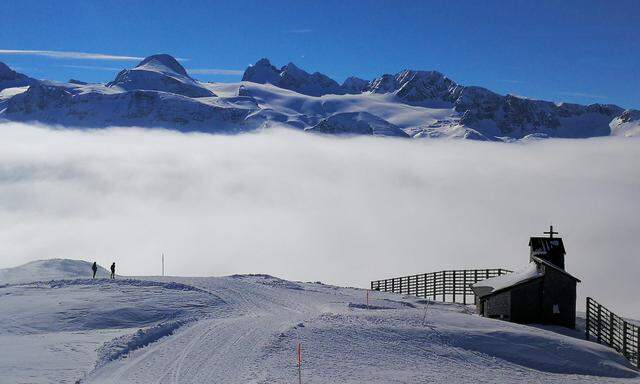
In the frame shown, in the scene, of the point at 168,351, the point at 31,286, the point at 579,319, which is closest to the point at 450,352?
the point at 168,351

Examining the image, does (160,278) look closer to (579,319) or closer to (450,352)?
(450,352)

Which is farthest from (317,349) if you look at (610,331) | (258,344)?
(610,331)

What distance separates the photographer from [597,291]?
19925 cm

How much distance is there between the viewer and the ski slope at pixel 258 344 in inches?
835

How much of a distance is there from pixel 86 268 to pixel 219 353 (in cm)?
4156

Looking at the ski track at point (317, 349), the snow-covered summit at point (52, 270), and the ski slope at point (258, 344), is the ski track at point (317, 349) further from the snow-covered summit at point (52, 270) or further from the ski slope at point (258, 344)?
the snow-covered summit at point (52, 270)

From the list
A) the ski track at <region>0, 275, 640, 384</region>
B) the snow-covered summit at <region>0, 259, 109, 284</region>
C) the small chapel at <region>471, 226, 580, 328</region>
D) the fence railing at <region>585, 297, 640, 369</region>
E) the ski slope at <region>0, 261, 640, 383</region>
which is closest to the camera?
the ski track at <region>0, 275, 640, 384</region>

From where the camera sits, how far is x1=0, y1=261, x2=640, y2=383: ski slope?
21219 millimetres

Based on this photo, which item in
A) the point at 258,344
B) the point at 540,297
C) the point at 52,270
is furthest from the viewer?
the point at 52,270

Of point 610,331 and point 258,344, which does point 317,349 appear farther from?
point 610,331

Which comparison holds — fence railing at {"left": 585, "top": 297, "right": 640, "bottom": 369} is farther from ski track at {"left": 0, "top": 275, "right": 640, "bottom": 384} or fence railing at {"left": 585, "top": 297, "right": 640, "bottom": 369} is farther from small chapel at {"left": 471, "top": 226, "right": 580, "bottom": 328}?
ski track at {"left": 0, "top": 275, "right": 640, "bottom": 384}

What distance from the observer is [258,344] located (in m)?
23.9

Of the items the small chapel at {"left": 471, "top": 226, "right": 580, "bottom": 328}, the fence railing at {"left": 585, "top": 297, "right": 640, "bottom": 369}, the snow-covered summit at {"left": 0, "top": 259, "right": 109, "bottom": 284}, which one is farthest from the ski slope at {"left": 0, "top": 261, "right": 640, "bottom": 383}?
→ the snow-covered summit at {"left": 0, "top": 259, "right": 109, "bottom": 284}

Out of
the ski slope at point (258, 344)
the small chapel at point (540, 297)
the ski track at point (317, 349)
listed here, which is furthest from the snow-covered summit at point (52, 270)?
the small chapel at point (540, 297)
